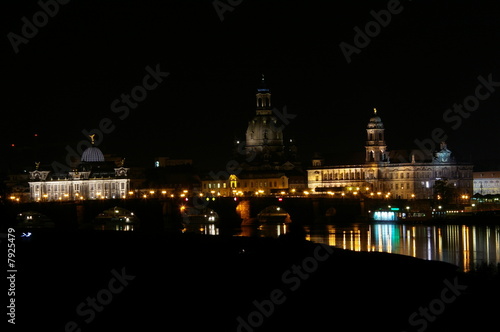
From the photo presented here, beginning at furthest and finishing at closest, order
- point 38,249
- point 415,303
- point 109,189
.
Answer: point 109,189
point 38,249
point 415,303

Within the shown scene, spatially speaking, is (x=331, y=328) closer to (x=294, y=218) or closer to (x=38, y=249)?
(x=38, y=249)

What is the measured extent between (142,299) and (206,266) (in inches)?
494

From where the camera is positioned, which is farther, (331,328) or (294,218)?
(294,218)

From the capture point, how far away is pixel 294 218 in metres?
126

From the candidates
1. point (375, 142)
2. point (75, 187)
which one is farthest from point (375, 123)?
point (75, 187)

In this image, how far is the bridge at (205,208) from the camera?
111 meters

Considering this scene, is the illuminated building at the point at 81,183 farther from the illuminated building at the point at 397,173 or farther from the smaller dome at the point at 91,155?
the illuminated building at the point at 397,173

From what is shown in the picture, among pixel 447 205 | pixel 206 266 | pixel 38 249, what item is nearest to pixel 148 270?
pixel 206 266

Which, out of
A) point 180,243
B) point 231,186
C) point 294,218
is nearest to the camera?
point 180,243

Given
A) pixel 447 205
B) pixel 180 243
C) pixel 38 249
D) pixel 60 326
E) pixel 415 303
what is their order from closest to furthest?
pixel 60 326
pixel 415 303
pixel 38 249
pixel 180 243
pixel 447 205

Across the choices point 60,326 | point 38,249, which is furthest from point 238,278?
point 38,249

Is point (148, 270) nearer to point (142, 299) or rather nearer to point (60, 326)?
point (142, 299)

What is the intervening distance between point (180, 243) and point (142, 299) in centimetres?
3119

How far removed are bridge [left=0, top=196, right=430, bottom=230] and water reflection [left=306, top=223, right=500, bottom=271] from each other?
8.14 metres
